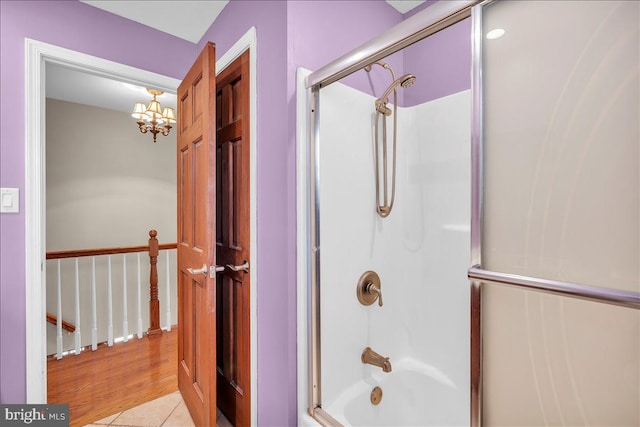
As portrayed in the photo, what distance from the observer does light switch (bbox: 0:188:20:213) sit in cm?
Result: 157

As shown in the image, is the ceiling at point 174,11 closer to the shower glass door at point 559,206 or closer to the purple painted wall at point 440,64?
the purple painted wall at point 440,64

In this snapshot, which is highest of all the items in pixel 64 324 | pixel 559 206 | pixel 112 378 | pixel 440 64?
pixel 440 64

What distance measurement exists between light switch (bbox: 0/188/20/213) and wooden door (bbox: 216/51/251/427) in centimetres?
99

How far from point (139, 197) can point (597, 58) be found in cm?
438

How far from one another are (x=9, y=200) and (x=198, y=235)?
0.97 m

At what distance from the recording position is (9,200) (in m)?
1.58

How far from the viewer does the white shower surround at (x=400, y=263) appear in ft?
4.74

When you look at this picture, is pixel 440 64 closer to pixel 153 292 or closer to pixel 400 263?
pixel 400 263

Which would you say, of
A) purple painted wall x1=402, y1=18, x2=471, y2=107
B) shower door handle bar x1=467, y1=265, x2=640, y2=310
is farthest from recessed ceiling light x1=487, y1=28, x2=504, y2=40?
purple painted wall x1=402, y1=18, x2=471, y2=107

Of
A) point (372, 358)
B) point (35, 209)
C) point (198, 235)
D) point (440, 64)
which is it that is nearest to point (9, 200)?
point (35, 209)

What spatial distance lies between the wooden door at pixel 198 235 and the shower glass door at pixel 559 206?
44.1 inches

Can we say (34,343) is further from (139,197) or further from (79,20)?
(139,197)

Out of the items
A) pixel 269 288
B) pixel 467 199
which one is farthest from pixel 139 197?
pixel 467 199

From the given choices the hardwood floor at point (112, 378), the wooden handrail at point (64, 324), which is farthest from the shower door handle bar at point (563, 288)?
the wooden handrail at point (64, 324)
